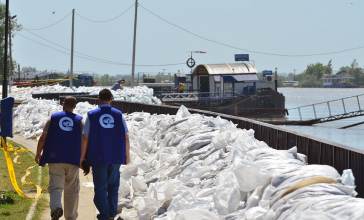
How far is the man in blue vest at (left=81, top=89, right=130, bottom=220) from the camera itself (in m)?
7.94

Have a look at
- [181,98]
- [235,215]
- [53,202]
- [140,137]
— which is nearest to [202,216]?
[235,215]

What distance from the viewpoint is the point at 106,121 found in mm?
8008

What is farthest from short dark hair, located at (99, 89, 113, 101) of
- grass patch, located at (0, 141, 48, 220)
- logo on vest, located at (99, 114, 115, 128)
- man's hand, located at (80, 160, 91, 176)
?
grass patch, located at (0, 141, 48, 220)

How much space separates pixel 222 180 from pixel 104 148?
1.35 meters

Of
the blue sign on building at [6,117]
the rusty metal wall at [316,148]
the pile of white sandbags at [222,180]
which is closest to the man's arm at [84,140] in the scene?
the pile of white sandbags at [222,180]

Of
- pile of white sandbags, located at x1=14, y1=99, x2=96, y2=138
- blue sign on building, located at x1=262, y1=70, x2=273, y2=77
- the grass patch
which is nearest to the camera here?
the grass patch

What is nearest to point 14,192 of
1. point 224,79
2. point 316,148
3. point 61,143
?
point 61,143

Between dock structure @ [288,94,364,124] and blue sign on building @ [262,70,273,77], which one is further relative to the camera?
blue sign on building @ [262,70,273,77]

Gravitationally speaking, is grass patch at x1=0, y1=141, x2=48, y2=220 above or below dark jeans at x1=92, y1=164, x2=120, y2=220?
below

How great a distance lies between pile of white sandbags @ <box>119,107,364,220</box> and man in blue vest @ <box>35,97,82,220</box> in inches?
40.3

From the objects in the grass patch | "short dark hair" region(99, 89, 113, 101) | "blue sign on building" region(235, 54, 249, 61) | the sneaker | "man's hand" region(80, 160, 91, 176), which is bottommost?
the grass patch

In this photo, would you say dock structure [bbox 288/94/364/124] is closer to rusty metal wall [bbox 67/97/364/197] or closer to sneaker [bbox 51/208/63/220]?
rusty metal wall [bbox 67/97/364/197]

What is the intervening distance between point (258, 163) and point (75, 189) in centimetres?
228

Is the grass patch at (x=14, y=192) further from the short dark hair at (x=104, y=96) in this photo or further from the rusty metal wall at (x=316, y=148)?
the rusty metal wall at (x=316, y=148)
